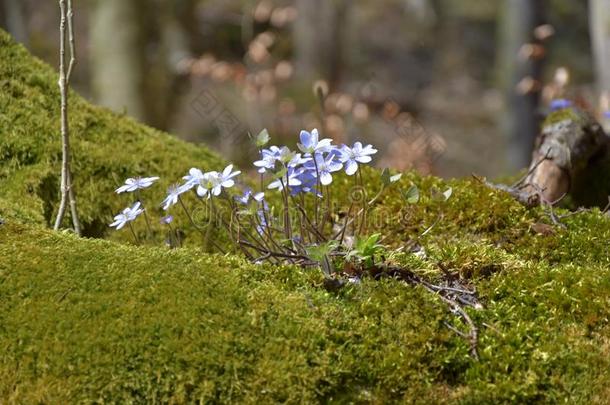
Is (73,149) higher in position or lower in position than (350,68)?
lower

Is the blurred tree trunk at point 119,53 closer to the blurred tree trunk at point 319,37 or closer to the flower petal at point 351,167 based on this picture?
the flower petal at point 351,167

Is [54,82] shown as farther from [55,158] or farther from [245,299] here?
[245,299]

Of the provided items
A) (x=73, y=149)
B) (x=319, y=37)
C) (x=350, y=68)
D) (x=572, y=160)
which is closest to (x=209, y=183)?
(x=73, y=149)

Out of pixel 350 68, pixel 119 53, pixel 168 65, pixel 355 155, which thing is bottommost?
pixel 355 155

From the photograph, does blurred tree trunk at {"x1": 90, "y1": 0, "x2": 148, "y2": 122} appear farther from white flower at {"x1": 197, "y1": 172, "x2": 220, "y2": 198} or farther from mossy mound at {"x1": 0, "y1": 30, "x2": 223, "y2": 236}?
white flower at {"x1": 197, "y1": 172, "x2": 220, "y2": 198}

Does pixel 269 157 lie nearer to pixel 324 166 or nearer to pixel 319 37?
pixel 324 166

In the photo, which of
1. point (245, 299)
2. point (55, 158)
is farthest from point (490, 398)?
point (55, 158)

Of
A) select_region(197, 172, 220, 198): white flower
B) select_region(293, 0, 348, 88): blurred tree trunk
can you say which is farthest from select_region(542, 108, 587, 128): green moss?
select_region(293, 0, 348, 88): blurred tree trunk

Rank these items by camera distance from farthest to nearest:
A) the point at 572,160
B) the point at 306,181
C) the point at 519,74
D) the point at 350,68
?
1. the point at 350,68
2. the point at 519,74
3. the point at 572,160
4. the point at 306,181
